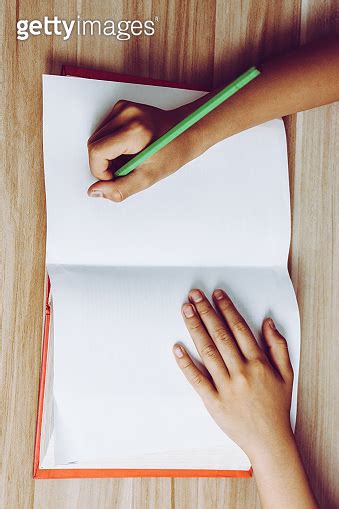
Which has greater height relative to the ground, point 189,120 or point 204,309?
point 189,120

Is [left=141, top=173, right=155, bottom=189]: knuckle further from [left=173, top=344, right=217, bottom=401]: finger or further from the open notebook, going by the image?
[left=173, top=344, right=217, bottom=401]: finger

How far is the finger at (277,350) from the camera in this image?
617 mm

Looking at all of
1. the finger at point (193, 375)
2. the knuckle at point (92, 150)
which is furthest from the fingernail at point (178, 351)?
the knuckle at point (92, 150)

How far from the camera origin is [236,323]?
61cm

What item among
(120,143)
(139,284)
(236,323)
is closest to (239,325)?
(236,323)

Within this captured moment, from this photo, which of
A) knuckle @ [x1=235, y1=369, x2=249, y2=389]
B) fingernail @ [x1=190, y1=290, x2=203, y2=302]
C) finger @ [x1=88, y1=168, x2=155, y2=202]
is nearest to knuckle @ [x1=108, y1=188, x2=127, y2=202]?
finger @ [x1=88, y1=168, x2=155, y2=202]

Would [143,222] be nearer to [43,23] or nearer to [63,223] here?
[63,223]

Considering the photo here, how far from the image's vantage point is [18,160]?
593mm

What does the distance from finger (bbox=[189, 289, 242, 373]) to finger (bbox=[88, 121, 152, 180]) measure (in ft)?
0.53

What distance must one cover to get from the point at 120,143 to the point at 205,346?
23 centimetres

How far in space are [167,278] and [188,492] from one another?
0.79 feet

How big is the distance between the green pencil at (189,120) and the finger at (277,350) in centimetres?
23

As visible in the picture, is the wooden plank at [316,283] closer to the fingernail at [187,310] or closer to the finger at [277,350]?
the finger at [277,350]

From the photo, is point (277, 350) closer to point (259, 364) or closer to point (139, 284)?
point (259, 364)
